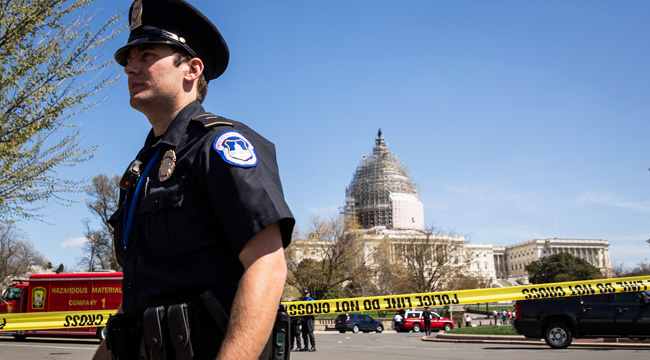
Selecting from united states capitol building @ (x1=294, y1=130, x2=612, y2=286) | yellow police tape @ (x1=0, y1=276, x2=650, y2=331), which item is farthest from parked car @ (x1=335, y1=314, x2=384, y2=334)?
united states capitol building @ (x1=294, y1=130, x2=612, y2=286)

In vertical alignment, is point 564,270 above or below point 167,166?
above

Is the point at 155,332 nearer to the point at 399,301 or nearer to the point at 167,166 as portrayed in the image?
the point at 167,166

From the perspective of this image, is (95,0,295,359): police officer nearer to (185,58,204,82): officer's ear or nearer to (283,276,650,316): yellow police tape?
(185,58,204,82): officer's ear

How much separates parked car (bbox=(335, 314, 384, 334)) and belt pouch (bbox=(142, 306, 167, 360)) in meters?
33.7

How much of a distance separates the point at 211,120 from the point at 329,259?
48.9 meters

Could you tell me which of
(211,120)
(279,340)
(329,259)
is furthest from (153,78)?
(329,259)

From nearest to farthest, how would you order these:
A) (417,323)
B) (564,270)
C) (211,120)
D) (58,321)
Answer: (211,120)
(58,321)
(417,323)
(564,270)

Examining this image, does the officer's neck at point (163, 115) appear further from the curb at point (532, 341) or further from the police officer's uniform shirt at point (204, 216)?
the curb at point (532, 341)

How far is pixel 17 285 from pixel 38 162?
1194cm

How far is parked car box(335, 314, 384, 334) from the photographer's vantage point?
34.3 metres

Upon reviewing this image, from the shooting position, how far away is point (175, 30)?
81.5 inches

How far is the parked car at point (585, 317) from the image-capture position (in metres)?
13.0

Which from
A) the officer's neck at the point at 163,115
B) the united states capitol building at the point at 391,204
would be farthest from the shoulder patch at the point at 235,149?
the united states capitol building at the point at 391,204

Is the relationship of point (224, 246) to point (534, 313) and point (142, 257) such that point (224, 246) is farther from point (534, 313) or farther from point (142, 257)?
point (534, 313)
